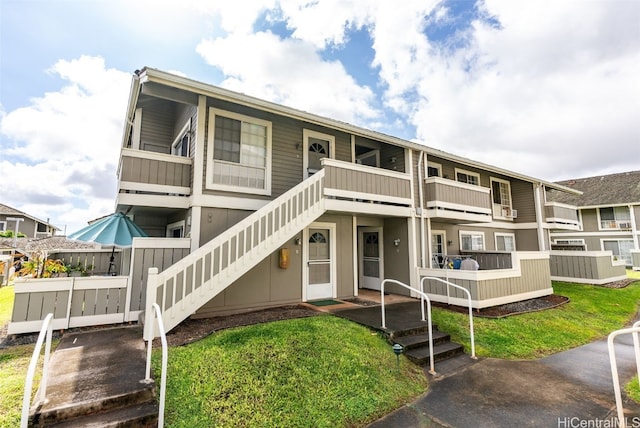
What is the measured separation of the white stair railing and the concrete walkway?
3908 mm

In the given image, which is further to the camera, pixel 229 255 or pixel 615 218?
pixel 615 218

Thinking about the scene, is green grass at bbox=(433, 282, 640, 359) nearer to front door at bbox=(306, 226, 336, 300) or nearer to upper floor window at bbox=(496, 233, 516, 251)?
front door at bbox=(306, 226, 336, 300)

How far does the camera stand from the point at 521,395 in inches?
162

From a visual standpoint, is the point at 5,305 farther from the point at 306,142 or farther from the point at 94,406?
the point at 306,142

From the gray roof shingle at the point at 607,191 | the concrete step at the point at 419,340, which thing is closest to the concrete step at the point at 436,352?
the concrete step at the point at 419,340

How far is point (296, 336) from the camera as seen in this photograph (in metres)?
5.02

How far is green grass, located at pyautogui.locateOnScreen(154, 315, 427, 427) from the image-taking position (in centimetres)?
326

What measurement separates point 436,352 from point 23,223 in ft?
131

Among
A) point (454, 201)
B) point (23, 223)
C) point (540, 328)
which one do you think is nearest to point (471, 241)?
point (454, 201)

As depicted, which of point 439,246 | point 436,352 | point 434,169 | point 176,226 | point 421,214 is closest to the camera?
point 436,352

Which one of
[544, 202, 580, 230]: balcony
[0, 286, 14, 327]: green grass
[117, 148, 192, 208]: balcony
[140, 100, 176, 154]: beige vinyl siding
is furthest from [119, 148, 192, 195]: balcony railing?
[544, 202, 580, 230]: balcony

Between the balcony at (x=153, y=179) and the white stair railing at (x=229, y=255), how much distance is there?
6.99ft

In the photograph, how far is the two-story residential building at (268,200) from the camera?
627 centimetres

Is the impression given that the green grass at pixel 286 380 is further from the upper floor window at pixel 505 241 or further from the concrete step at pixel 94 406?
the upper floor window at pixel 505 241
